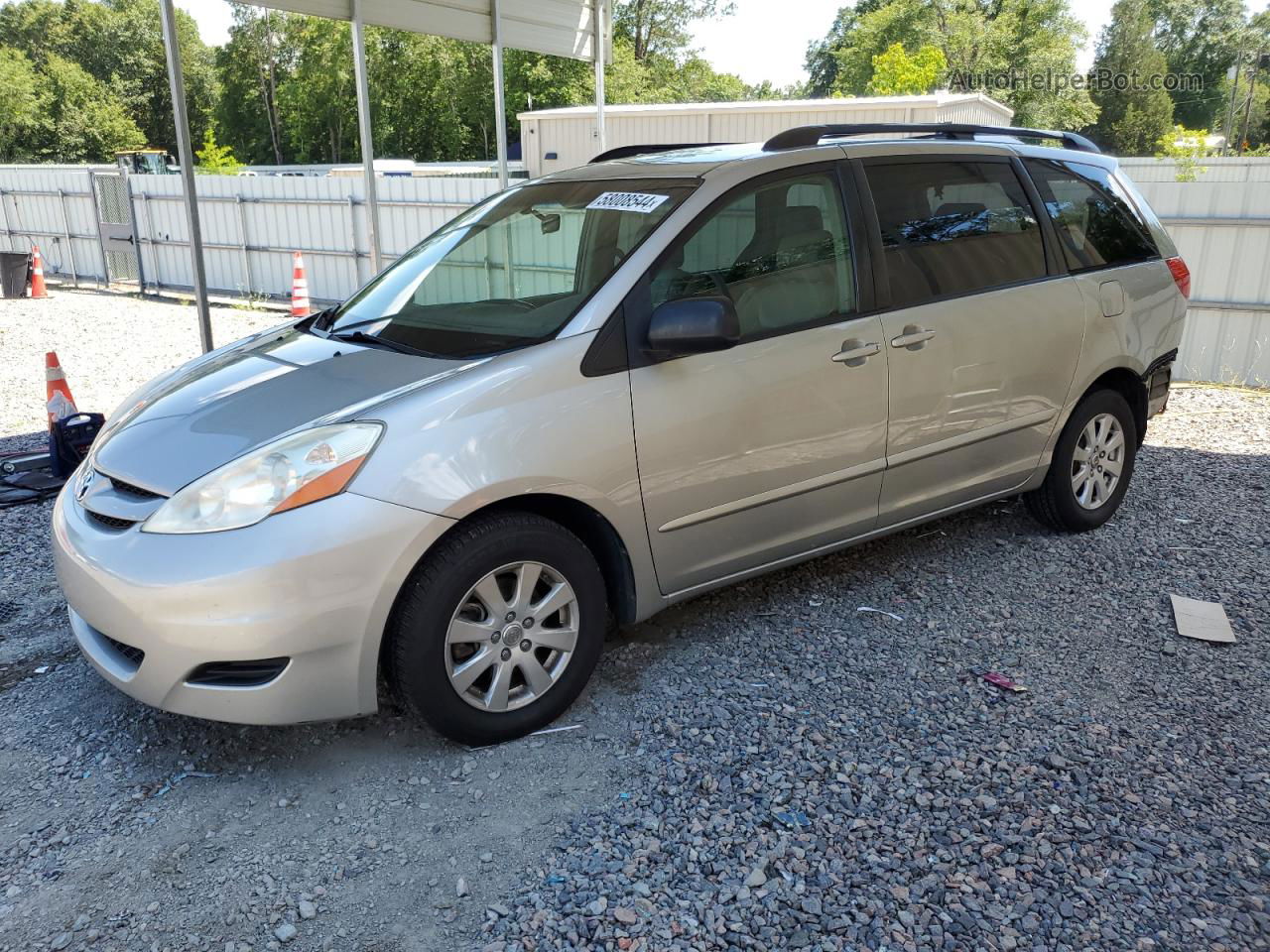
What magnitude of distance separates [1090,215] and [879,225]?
1480 millimetres

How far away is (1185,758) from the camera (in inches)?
123

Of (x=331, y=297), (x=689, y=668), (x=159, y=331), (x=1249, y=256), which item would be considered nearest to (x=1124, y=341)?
(x=689, y=668)

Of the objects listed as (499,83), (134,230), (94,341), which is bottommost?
(94,341)

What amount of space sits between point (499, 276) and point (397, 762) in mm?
1797

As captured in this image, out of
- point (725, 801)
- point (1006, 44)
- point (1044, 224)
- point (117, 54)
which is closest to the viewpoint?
point (725, 801)

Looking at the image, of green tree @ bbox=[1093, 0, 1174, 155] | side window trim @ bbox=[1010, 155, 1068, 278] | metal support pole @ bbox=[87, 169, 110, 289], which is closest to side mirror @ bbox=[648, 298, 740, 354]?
side window trim @ bbox=[1010, 155, 1068, 278]

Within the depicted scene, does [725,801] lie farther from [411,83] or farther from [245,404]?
[411,83]

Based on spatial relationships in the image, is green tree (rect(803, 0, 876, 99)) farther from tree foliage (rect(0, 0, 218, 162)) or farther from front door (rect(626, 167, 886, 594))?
front door (rect(626, 167, 886, 594))

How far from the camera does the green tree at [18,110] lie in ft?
191

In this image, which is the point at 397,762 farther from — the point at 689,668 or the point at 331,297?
the point at 331,297

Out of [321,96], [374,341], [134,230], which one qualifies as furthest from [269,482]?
[321,96]

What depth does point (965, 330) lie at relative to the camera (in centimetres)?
403

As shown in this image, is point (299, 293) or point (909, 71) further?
point (909, 71)

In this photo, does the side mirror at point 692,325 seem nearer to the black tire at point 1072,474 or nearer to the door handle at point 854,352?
the door handle at point 854,352
